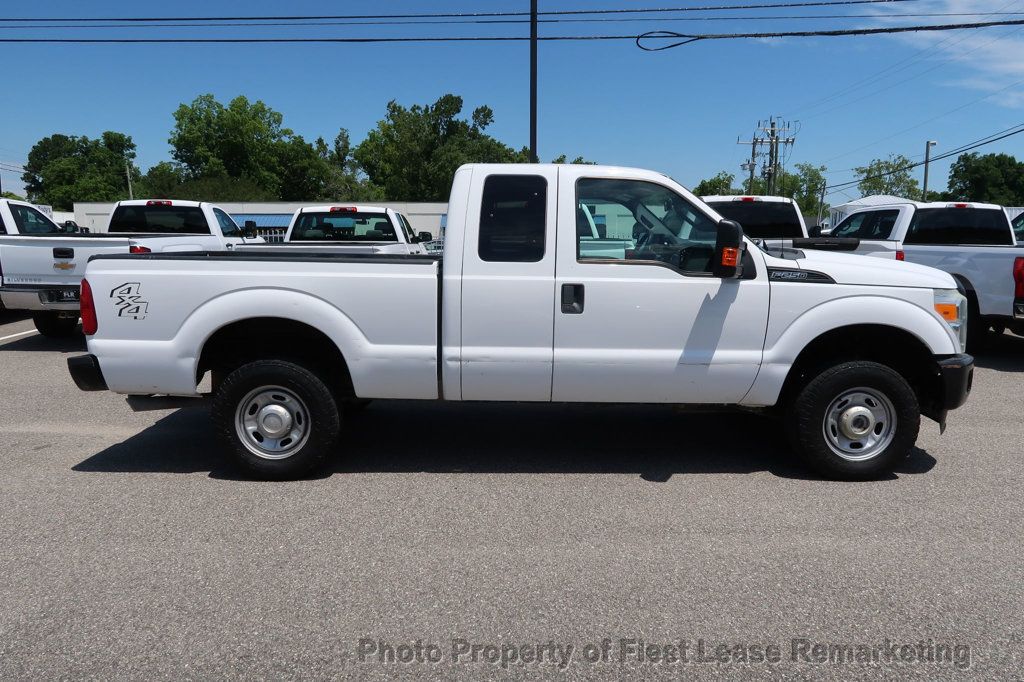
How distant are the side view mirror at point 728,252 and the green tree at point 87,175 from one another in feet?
348

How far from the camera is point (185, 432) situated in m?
6.44

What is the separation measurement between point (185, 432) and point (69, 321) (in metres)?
→ 6.49

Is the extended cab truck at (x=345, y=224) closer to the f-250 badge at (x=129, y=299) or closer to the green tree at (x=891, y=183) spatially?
the f-250 badge at (x=129, y=299)

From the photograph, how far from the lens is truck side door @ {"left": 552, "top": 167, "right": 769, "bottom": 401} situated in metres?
4.86

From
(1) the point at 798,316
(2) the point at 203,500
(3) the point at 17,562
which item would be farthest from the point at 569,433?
(3) the point at 17,562

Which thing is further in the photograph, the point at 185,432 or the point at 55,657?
the point at 185,432

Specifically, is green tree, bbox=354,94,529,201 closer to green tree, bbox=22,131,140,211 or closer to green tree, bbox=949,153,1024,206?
green tree, bbox=22,131,140,211

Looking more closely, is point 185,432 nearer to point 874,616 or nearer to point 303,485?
point 303,485

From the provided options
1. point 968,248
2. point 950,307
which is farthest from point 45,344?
point 968,248

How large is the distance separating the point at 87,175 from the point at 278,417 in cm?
12058

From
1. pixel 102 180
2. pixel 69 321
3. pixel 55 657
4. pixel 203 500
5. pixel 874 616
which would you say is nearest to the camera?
pixel 55 657

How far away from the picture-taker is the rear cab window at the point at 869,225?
10844 millimetres

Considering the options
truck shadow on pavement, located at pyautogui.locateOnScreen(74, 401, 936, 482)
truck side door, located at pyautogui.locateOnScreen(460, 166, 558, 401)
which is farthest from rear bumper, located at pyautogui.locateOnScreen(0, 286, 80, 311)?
truck side door, located at pyautogui.locateOnScreen(460, 166, 558, 401)

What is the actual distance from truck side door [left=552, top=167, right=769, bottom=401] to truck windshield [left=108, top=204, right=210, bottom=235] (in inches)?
362
